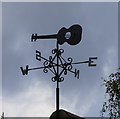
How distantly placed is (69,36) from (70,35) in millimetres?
29

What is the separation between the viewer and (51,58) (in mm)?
5293

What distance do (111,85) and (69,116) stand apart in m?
11.5

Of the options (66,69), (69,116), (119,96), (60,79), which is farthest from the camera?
(119,96)

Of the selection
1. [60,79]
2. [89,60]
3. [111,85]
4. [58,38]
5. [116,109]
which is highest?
[58,38]

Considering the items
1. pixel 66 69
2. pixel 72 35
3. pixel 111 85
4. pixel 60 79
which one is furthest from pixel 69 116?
pixel 111 85

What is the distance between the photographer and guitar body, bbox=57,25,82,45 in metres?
5.07

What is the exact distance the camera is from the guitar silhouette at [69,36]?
507 centimetres

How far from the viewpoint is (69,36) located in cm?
519

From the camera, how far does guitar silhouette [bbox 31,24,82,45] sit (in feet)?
16.6

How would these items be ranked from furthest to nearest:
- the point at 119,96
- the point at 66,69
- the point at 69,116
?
the point at 119,96, the point at 66,69, the point at 69,116

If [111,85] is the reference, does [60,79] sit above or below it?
above

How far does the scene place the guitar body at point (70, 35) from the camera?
16.6ft

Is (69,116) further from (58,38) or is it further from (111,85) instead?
(111,85)

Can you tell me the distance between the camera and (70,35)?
520 cm
